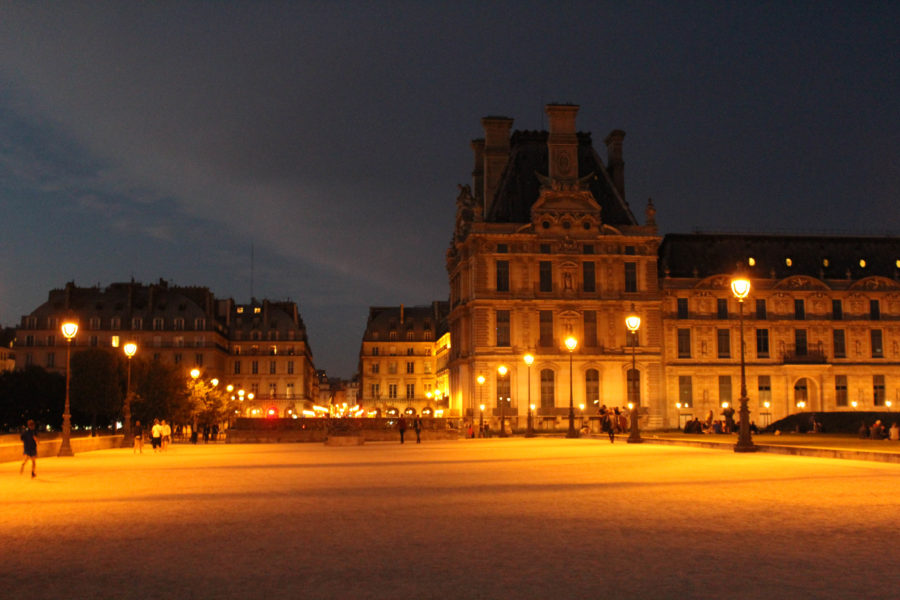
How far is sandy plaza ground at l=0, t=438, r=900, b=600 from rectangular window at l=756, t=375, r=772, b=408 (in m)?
63.2

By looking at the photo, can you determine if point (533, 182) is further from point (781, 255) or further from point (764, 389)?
point (764, 389)

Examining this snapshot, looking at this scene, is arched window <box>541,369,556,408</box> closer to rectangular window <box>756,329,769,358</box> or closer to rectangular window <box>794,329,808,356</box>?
rectangular window <box>756,329,769,358</box>

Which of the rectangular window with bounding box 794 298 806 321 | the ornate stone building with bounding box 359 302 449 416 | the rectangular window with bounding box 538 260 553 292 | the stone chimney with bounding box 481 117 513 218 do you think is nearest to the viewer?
the rectangular window with bounding box 538 260 553 292

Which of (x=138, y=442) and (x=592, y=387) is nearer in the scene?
(x=138, y=442)

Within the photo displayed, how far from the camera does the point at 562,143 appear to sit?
79.1 m

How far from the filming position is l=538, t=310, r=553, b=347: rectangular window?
76.9 metres

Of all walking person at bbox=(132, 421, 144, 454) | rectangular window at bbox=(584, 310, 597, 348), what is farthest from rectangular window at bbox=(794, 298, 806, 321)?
walking person at bbox=(132, 421, 144, 454)

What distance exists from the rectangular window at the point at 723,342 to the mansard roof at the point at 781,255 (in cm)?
495

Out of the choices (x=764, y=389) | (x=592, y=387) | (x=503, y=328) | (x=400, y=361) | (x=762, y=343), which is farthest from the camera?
(x=400, y=361)

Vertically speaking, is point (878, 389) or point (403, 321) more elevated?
point (403, 321)

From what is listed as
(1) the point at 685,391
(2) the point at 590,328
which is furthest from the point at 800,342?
(2) the point at 590,328

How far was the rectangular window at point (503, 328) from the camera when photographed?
76562mm

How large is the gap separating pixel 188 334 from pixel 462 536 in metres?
97.7

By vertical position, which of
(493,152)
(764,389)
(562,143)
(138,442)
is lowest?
(138,442)
